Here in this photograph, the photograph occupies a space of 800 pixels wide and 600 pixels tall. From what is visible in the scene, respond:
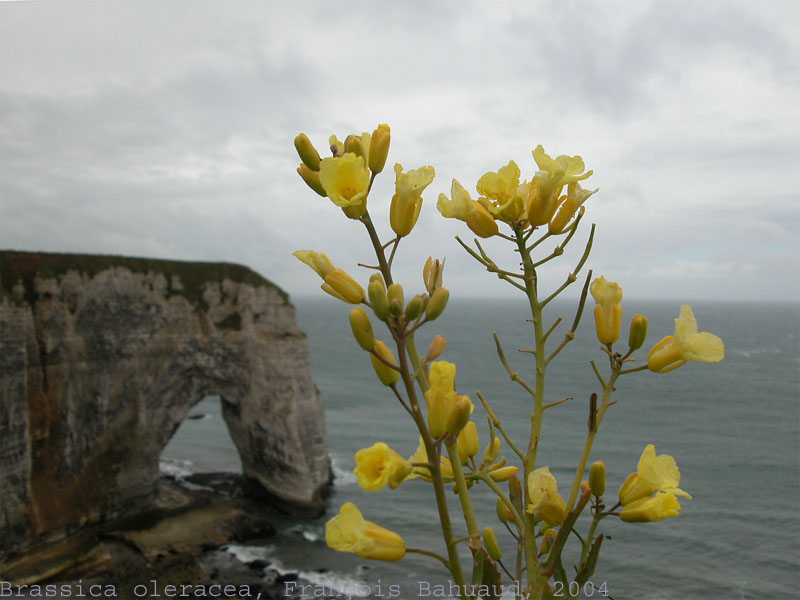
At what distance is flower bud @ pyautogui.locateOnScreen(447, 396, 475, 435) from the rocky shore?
Result: 18.7 meters

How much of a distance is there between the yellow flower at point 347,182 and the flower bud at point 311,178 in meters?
0.14

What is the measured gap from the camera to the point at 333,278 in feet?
5.78

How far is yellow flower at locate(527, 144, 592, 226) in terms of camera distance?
1830mm

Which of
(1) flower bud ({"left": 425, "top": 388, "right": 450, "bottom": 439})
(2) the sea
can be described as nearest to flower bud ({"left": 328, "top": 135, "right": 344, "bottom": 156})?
(1) flower bud ({"left": 425, "top": 388, "right": 450, "bottom": 439})

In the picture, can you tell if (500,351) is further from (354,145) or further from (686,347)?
(354,145)

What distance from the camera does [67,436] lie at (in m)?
18.5

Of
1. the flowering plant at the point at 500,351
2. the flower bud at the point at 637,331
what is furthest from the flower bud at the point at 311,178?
the flower bud at the point at 637,331

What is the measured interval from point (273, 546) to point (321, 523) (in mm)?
2377

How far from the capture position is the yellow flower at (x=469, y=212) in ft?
6.30

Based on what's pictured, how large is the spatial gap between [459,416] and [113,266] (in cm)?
2092

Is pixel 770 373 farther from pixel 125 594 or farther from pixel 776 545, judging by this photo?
pixel 125 594

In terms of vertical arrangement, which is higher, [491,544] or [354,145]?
[354,145]

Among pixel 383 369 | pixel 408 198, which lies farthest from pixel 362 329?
pixel 408 198

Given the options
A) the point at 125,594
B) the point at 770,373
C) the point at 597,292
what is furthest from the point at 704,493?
the point at 770,373
